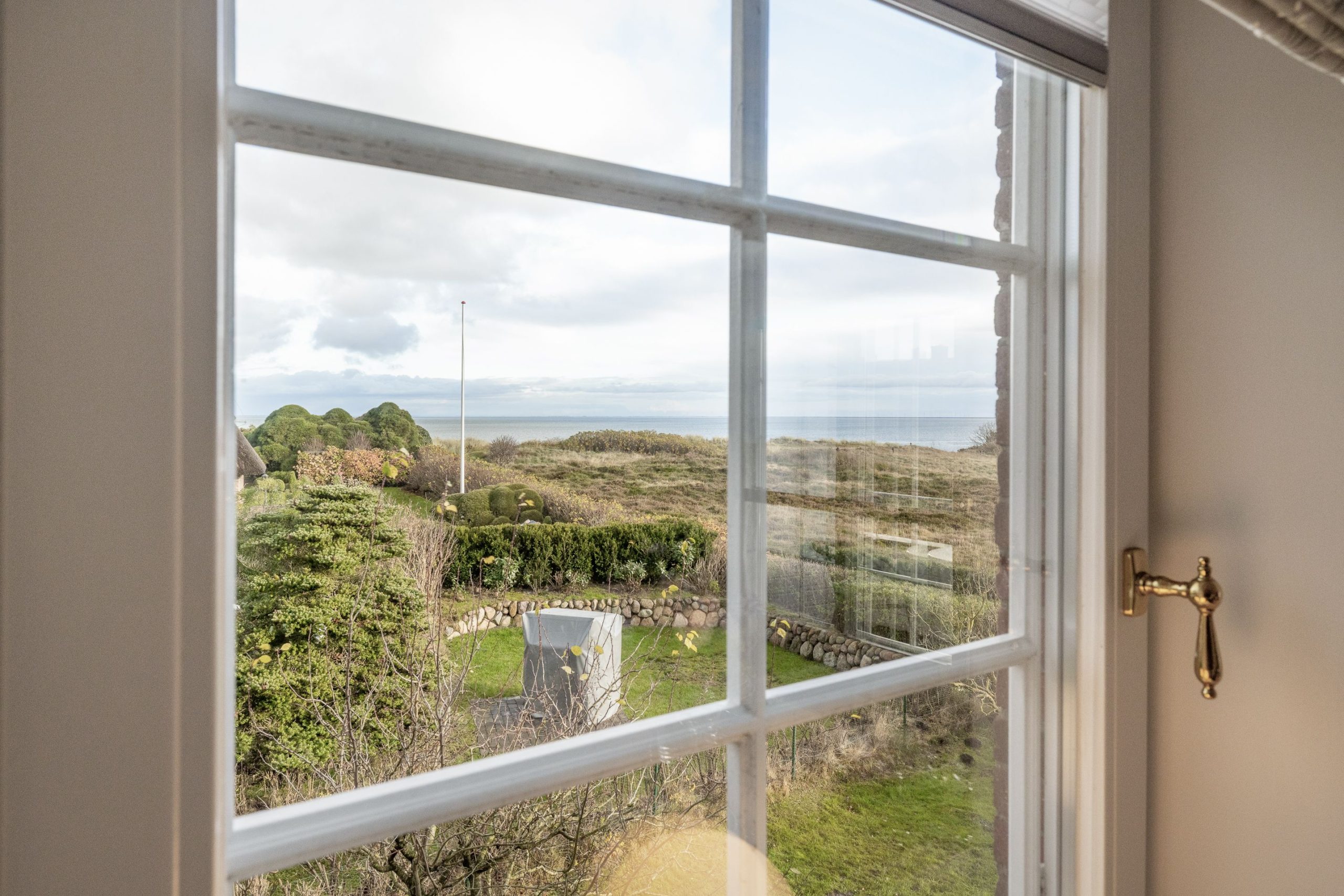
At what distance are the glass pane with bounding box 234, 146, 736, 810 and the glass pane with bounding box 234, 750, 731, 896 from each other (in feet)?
0.21

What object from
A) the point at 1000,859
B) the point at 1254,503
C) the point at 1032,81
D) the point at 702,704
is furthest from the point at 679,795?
the point at 1032,81

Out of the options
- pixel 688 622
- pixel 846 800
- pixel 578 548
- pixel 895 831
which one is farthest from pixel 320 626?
pixel 895 831

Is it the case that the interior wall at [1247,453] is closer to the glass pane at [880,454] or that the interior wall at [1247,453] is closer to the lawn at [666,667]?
the glass pane at [880,454]

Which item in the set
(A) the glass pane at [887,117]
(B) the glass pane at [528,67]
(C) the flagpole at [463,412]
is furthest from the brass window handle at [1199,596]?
(C) the flagpole at [463,412]

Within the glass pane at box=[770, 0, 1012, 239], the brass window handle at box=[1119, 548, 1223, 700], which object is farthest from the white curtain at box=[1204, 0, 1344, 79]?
the brass window handle at box=[1119, 548, 1223, 700]

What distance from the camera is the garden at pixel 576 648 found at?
0.57 metres

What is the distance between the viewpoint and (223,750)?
1.69 feet

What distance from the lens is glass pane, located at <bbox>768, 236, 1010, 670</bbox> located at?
0.80 m

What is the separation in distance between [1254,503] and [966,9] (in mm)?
753

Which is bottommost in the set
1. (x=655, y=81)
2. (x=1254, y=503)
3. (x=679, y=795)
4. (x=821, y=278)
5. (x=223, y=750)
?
(x=679, y=795)

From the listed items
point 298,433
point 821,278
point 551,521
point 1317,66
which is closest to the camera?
point 1317,66

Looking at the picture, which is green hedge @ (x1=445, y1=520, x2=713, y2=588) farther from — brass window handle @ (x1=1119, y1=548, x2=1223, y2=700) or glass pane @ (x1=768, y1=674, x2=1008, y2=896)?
brass window handle @ (x1=1119, y1=548, x2=1223, y2=700)

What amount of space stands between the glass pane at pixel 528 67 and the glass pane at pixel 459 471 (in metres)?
0.06

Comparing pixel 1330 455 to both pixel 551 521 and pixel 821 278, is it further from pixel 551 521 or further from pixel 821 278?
pixel 551 521
